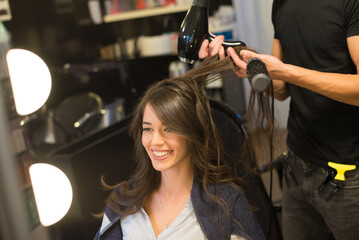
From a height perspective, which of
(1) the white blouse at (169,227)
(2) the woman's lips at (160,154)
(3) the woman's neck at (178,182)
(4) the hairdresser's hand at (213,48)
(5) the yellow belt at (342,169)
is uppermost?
(4) the hairdresser's hand at (213,48)

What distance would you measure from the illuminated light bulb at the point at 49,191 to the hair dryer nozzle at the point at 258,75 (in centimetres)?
50

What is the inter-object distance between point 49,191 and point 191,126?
1.89ft

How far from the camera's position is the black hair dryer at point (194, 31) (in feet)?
3.72

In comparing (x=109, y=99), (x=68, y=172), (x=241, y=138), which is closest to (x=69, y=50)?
(x=109, y=99)

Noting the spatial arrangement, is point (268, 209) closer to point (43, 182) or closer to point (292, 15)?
point (292, 15)

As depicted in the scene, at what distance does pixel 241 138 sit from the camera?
1364 millimetres

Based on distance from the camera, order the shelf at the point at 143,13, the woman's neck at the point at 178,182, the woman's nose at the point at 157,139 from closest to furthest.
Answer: the woman's nose at the point at 157,139 < the woman's neck at the point at 178,182 < the shelf at the point at 143,13

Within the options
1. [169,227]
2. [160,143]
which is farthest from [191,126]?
[169,227]

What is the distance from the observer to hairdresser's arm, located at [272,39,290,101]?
4.43 ft

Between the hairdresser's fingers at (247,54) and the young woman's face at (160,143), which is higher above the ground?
the hairdresser's fingers at (247,54)

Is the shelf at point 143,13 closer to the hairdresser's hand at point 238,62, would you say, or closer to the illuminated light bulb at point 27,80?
the hairdresser's hand at point 238,62

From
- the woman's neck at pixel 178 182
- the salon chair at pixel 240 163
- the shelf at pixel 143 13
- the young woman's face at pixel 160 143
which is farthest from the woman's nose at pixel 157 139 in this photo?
the shelf at pixel 143 13

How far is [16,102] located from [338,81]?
0.79 meters

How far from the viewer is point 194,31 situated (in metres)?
1.15
